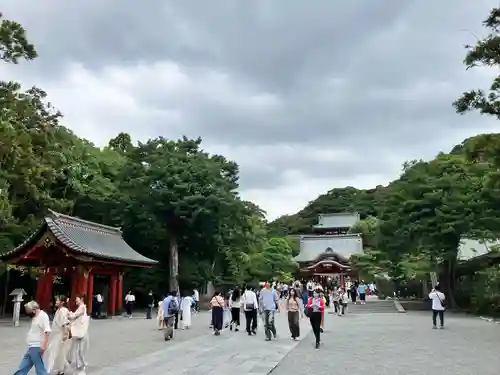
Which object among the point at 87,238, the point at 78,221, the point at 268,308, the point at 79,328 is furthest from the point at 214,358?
the point at 78,221

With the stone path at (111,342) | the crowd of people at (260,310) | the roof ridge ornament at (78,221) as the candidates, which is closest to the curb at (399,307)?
the crowd of people at (260,310)

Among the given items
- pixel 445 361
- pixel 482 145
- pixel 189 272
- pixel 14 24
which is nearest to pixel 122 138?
pixel 189 272

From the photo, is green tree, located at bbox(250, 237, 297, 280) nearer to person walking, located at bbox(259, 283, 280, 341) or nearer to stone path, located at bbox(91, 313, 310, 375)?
person walking, located at bbox(259, 283, 280, 341)

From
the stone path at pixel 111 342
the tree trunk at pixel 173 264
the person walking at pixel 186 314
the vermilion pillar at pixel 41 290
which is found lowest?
the stone path at pixel 111 342

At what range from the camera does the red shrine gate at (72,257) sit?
25203 millimetres

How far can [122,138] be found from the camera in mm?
60875

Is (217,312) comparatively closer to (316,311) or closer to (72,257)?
(316,311)

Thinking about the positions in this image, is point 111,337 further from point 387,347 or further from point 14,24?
point 14,24

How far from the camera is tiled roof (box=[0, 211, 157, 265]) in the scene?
25094mm

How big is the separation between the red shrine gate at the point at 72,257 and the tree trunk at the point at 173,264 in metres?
5.11

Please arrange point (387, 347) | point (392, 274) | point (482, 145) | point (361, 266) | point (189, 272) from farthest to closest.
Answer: point (361, 266) < point (392, 274) < point (189, 272) < point (482, 145) < point (387, 347)

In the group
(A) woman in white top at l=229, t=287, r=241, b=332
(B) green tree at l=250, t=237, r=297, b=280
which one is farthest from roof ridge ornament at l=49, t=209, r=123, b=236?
(B) green tree at l=250, t=237, r=297, b=280

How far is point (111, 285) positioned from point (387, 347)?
19621 mm

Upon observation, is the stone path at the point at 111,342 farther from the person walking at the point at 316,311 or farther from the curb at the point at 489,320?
the curb at the point at 489,320
